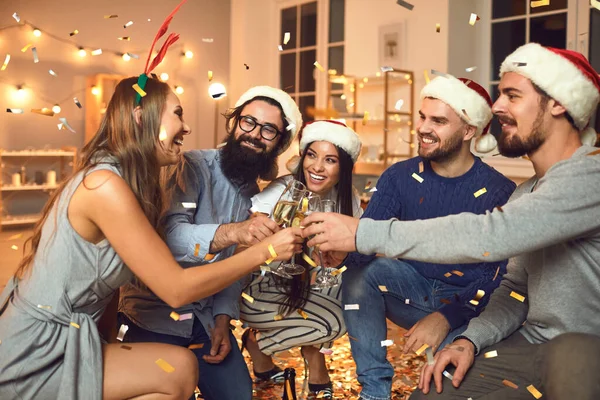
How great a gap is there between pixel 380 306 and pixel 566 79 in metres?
1.02

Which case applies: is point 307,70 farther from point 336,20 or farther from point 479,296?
point 479,296

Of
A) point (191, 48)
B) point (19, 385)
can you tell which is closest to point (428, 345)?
point (19, 385)

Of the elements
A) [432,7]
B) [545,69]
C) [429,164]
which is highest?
[432,7]

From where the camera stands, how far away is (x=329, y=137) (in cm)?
295

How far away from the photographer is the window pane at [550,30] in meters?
5.94

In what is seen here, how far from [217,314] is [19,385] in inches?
35.3

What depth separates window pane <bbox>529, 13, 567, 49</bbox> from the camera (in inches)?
234

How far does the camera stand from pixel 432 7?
6504 millimetres

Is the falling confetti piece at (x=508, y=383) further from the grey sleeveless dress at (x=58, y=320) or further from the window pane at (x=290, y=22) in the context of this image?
the window pane at (x=290, y=22)

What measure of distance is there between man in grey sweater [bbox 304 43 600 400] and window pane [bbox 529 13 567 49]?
4220 mm

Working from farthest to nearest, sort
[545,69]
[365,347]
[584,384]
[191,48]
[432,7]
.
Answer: [191,48]
[432,7]
[365,347]
[545,69]
[584,384]

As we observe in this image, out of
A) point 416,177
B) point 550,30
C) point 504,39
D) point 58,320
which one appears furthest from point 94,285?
point 504,39

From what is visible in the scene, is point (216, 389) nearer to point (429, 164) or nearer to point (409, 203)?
point (409, 203)

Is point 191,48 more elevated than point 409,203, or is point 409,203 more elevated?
point 191,48
